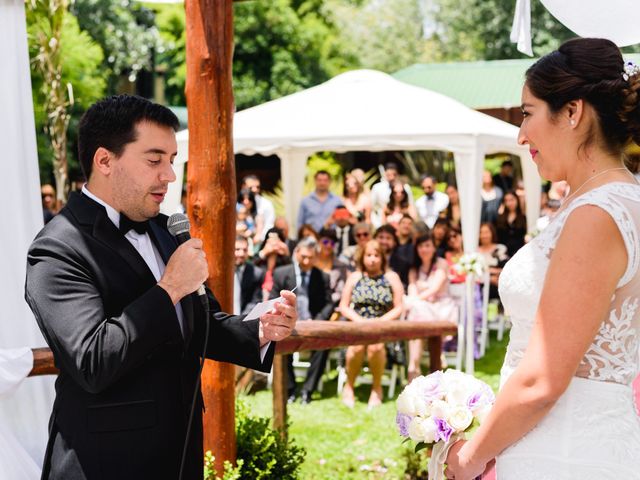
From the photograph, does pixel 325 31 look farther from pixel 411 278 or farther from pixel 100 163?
pixel 100 163

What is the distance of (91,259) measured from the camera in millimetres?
2443

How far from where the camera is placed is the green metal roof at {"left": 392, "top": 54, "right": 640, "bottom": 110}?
2710cm

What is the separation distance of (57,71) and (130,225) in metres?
12.2

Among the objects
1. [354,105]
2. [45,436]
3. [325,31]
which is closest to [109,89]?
[325,31]

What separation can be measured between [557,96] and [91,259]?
1.34 m

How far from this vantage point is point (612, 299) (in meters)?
2.16

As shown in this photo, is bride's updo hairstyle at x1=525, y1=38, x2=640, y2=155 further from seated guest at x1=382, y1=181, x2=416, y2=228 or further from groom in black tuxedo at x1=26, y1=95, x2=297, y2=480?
seated guest at x1=382, y1=181, x2=416, y2=228

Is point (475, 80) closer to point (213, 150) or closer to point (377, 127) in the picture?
point (377, 127)

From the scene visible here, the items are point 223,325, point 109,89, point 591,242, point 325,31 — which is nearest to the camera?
point 591,242

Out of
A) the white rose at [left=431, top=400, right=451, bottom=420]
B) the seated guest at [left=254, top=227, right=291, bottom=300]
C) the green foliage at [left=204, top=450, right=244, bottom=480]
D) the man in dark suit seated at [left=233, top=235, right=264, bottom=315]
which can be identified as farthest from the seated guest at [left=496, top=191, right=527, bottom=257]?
the white rose at [left=431, top=400, right=451, bottom=420]

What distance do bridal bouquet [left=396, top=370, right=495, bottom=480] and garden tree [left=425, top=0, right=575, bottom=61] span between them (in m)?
28.2

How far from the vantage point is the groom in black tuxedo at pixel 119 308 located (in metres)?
2.32

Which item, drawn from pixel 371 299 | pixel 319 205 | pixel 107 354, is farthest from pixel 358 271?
pixel 107 354

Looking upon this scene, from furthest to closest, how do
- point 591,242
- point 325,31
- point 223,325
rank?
1. point 325,31
2. point 223,325
3. point 591,242
